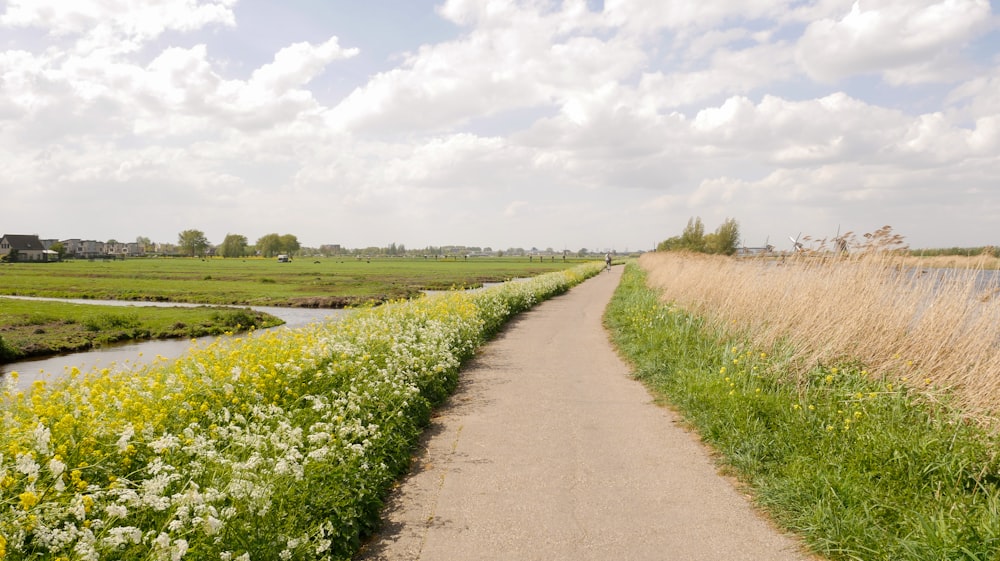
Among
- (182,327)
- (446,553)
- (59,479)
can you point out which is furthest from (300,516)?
(182,327)

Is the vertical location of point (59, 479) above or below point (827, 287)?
below

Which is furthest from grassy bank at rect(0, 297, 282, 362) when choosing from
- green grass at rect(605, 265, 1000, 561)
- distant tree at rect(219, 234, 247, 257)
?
distant tree at rect(219, 234, 247, 257)

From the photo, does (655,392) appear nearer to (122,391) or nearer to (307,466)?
(307,466)

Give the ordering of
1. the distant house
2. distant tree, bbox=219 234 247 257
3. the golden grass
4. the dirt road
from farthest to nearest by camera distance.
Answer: distant tree, bbox=219 234 247 257 < the distant house < the golden grass < the dirt road

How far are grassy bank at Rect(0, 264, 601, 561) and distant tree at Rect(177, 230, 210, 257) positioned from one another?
199 m

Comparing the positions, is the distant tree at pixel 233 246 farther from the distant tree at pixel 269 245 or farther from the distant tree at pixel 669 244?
the distant tree at pixel 669 244

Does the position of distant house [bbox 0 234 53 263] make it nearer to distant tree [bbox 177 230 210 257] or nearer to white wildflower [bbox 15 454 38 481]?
distant tree [bbox 177 230 210 257]

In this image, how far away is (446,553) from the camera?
4203mm

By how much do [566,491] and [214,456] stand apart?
3.10 m

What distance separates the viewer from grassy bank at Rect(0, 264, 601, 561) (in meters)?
3.31

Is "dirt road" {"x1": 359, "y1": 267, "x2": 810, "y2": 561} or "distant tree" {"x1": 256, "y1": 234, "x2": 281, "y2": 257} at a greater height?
"distant tree" {"x1": 256, "y1": 234, "x2": 281, "y2": 257}

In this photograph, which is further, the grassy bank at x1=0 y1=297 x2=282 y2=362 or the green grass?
the grassy bank at x1=0 y1=297 x2=282 y2=362

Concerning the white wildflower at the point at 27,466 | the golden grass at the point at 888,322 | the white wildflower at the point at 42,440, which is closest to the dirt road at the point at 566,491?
the white wildflower at the point at 27,466

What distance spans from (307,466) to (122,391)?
82.1 inches
